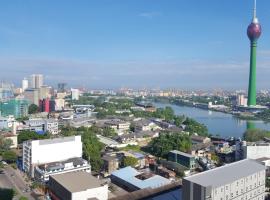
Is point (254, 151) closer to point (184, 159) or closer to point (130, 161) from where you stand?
point (184, 159)

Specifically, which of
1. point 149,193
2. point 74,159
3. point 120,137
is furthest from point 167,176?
point 120,137

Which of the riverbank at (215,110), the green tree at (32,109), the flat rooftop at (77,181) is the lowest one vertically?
the riverbank at (215,110)

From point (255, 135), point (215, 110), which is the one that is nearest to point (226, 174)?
point (255, 135)

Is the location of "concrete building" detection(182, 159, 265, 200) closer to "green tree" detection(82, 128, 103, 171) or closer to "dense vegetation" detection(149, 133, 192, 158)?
"green tree" detection(82, 128, 103, 171)

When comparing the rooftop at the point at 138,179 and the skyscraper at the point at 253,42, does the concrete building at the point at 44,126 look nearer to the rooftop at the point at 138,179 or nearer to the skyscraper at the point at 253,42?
the rooftop at the point at 138,179

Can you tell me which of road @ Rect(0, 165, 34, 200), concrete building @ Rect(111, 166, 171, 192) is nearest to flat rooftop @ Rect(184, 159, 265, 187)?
concrete building @ Rect(111, 166, 171, 192)

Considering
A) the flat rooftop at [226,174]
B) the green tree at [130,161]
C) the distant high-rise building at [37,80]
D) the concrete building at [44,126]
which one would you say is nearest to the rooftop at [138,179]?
the green tree at [130,161]

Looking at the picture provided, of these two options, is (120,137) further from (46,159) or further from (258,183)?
(258,183)
